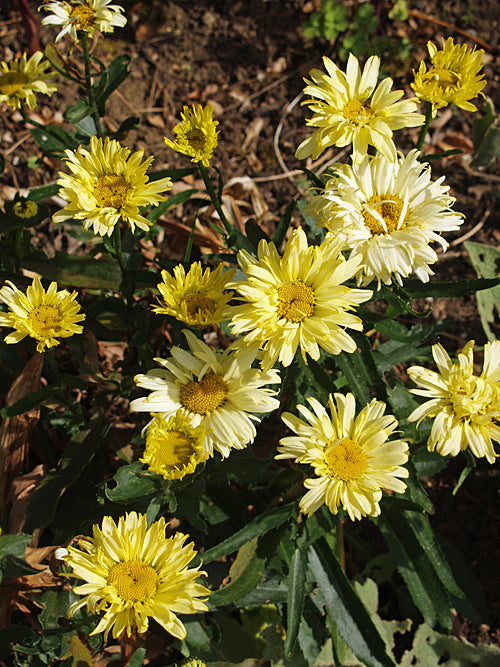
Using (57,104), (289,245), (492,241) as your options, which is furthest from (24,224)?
(492,241)

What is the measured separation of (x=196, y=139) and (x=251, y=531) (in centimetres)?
135

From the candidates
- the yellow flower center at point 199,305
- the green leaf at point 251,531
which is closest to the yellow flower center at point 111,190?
the yellow flower center at point 199,305

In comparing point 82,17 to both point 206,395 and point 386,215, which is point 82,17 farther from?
Result: point 206,395

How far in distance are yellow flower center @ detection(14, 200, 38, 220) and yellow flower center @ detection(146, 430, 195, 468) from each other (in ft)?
3.54

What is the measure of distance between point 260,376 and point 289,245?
1.30 feet

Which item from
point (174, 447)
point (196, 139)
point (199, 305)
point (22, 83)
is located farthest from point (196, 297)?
point (22, 83)

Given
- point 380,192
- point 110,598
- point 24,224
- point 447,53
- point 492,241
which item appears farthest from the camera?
point 492,241

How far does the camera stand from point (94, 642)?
1.66 metres

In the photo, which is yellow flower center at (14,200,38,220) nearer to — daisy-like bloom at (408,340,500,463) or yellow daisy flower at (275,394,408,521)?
yellow daisy flower at (275,394,408,521)

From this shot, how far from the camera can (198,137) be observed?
6.36 ft

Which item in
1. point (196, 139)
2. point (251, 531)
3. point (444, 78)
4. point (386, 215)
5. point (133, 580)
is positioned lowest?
point (133, 580)

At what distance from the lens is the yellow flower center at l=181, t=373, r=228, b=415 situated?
1752 millimetres

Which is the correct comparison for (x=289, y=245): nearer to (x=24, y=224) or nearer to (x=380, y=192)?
(x=380, y=192)

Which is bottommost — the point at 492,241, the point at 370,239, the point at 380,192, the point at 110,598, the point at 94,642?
the point at 94,642
